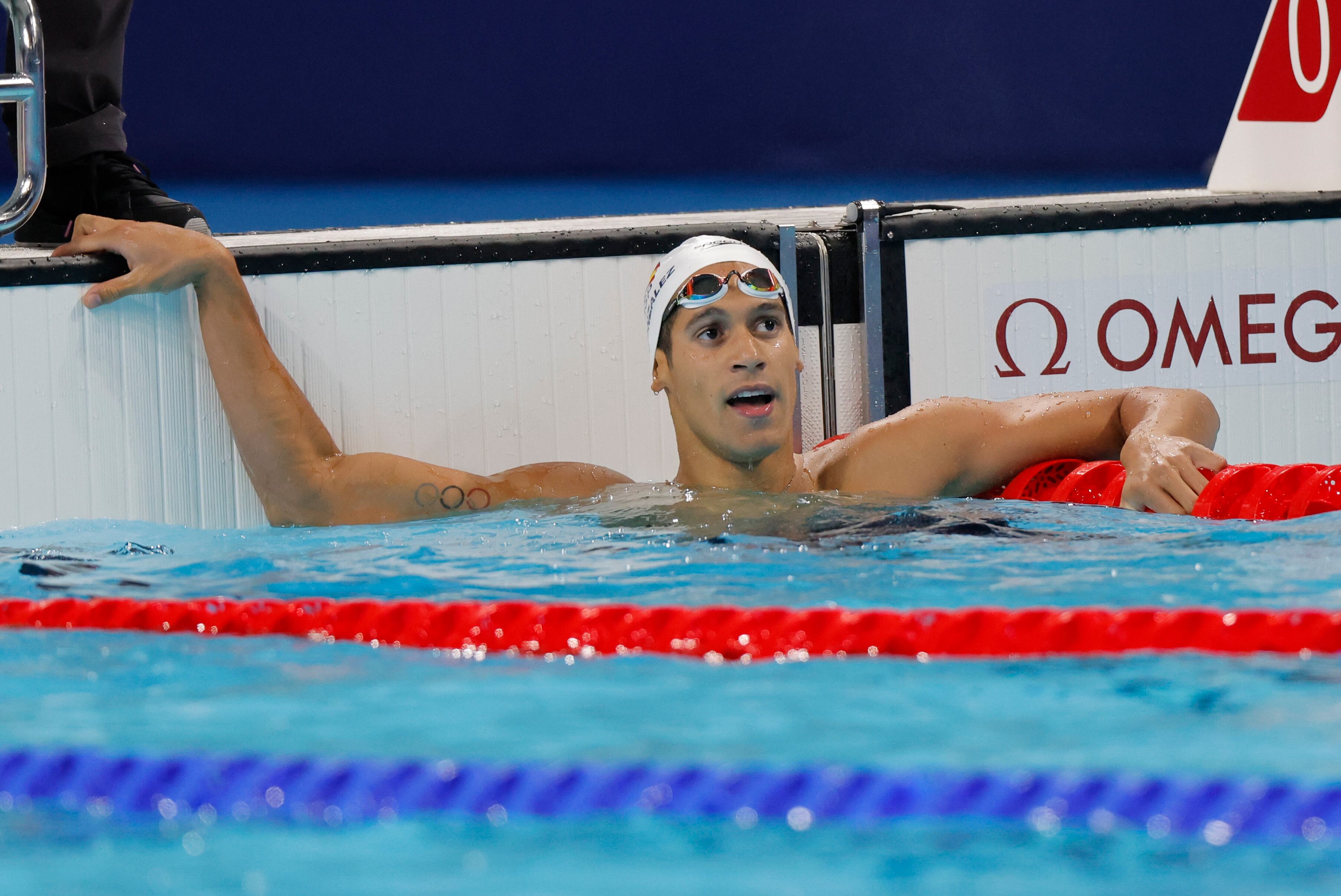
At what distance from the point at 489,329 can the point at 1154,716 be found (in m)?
2.21

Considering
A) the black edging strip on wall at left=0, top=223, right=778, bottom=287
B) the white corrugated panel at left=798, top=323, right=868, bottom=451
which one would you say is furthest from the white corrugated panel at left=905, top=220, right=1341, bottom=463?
the black edging strip on wall at left=0, top=223, right=778, bottom=287

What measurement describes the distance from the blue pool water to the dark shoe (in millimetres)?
986

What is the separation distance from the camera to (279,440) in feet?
9.57

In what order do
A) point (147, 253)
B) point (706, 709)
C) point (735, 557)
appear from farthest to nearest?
point (147, 253) < point (735, 557) < point (706, 709)

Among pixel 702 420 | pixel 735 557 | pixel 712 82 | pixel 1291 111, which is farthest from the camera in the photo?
pixel 712 82

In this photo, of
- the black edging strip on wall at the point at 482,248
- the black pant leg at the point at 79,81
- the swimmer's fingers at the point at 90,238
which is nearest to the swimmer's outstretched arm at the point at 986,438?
the black edging strip on wall at the point at 482,248

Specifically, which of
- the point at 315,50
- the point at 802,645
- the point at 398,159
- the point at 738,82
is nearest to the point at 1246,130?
the point at 738,82

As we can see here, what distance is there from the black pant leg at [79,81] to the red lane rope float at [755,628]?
→ 1804 mm

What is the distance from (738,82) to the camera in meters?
5.06

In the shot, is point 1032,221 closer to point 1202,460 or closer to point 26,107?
point 1202,460

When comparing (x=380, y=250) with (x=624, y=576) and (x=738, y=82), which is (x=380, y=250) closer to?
(x=624, y=576)

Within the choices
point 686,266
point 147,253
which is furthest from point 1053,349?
point 147,253

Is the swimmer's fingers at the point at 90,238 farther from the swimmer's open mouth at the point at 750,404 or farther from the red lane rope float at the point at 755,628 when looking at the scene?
the swimmer's open mouth at the point at 750,404

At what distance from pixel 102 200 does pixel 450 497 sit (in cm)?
131
